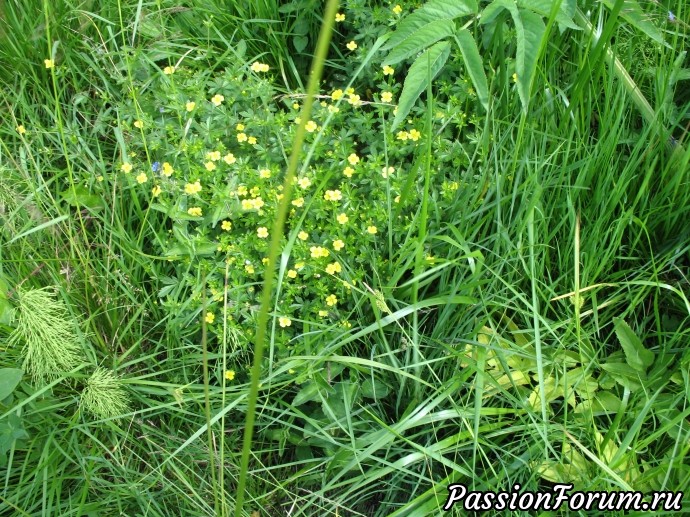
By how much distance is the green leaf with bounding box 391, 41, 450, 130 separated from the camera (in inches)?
74.4

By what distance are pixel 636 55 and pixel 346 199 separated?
4.05 ft

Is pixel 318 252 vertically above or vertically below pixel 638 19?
below

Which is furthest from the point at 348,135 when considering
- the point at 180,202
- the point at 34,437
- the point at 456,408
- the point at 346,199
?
the point at 34,437

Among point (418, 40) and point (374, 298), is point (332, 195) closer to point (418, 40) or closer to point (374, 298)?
point (374, 298)

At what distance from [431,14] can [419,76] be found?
8.9 inches

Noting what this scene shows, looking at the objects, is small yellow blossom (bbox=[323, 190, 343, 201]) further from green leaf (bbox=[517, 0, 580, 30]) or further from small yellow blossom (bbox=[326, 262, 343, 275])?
green leaf (bbox=[517, 0, 580, 30])

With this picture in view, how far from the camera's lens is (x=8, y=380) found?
179 centimetres

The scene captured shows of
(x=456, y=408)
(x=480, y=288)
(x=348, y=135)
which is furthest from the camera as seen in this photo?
(x=348, y=135)

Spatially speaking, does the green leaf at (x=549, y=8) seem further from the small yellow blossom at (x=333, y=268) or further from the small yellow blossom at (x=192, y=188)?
the small yellow blossom at (x=192, y=188)

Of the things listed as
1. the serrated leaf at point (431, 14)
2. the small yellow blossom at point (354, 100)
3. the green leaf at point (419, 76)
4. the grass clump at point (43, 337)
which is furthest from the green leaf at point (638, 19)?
the grass clump at point (43, 337)

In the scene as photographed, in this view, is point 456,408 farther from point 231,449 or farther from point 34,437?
point 34,437

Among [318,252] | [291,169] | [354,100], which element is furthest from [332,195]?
[291,169]

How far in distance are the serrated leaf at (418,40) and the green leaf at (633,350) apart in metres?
1.03

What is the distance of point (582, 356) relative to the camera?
6.56 feet
